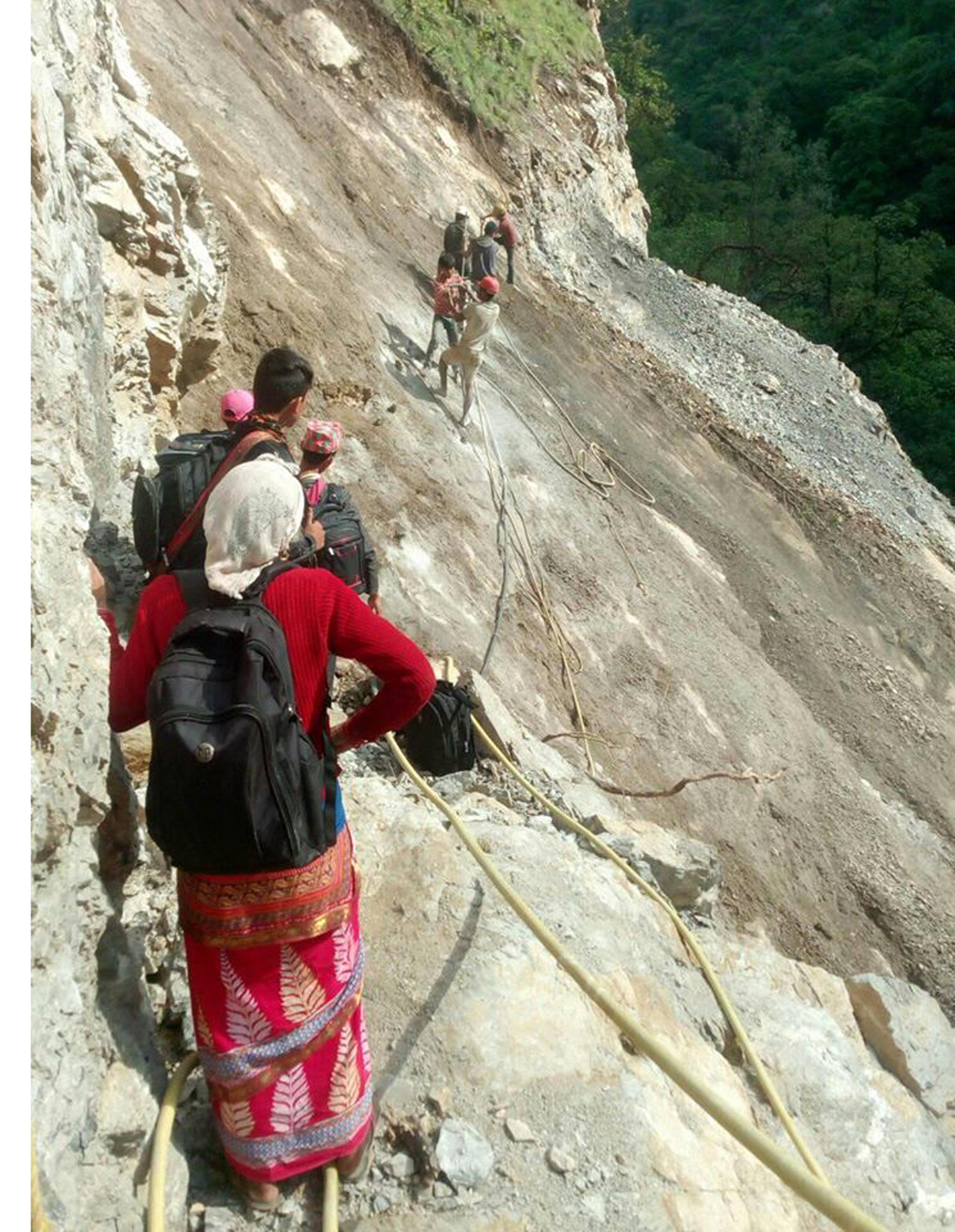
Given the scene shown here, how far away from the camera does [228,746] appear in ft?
6.34

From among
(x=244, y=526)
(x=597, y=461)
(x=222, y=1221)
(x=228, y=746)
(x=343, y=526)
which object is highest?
(x=244, y=526)

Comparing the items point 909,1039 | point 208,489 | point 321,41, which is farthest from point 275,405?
point 321,41

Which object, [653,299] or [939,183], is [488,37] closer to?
[653,299]

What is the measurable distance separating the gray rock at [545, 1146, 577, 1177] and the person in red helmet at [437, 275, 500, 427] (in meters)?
7.10

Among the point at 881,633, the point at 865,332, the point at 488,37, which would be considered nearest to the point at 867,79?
the point at 865,332

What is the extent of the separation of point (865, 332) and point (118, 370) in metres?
27.2

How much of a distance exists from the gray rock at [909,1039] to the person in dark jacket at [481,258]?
8.22m

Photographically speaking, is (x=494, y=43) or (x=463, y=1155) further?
(x=494, y=43)

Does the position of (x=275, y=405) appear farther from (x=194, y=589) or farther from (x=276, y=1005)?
(x=276, y=1005)

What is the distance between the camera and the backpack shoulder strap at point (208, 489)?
3.00 m

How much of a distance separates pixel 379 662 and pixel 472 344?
6.99 meters

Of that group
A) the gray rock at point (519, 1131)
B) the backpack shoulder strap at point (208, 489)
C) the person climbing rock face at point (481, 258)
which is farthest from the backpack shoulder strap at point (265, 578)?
the person climbing rock face at point (481, 258)

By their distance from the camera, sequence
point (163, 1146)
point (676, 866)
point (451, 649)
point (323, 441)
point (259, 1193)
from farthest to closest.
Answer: point (451, 649)
point (676, 866)
point (323, 441)
point (259, 1193)
point (163, 1146)

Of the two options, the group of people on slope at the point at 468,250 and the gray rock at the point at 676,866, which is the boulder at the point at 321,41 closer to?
the group of people on slope at the point at 468,250
